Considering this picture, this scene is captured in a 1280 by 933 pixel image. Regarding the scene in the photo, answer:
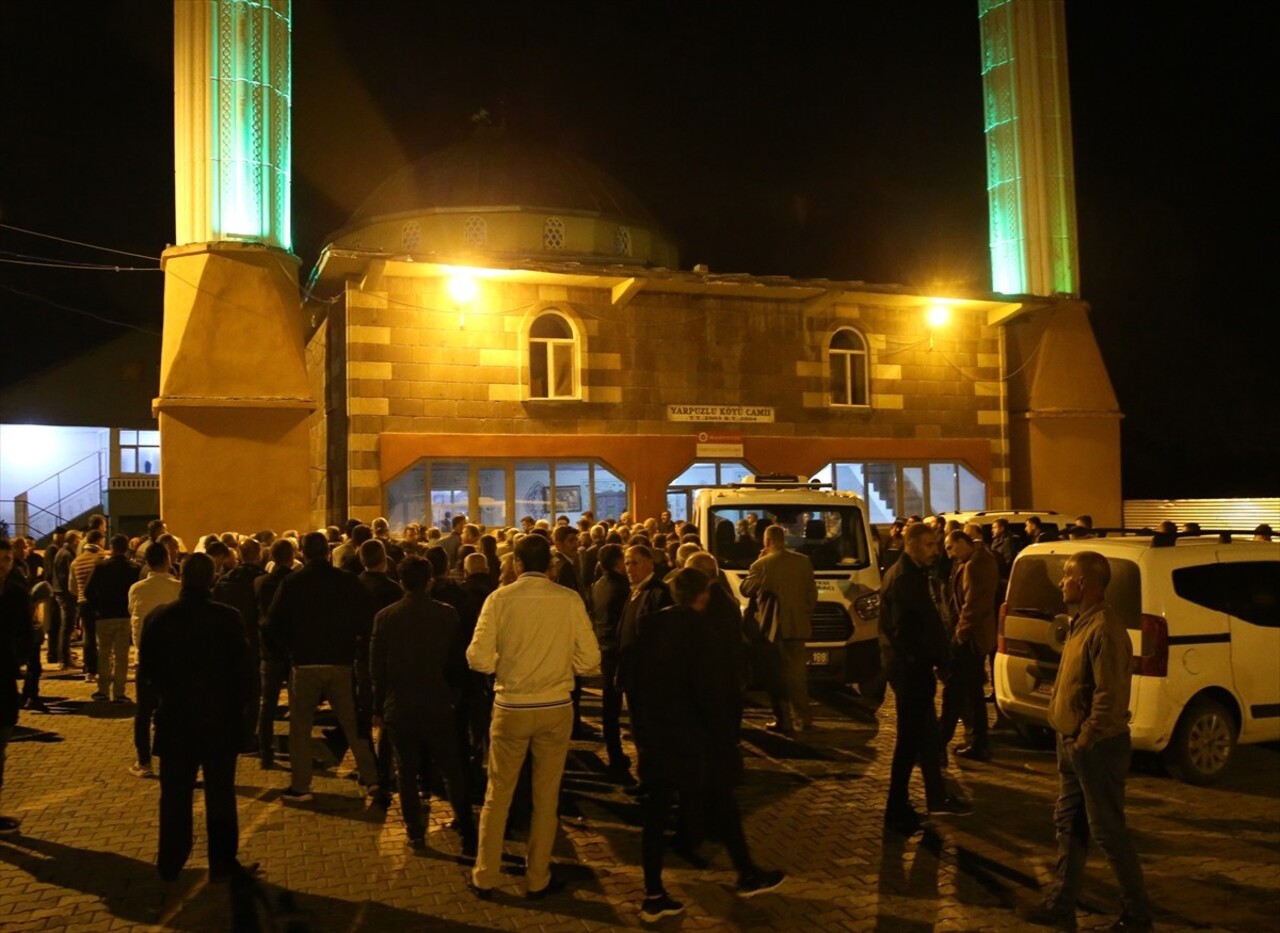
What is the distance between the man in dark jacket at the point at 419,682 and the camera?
6.16 m

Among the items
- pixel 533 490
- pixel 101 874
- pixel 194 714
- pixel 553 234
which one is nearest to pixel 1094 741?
pixel 194 714

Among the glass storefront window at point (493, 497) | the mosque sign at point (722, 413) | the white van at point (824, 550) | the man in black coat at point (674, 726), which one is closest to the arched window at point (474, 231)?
the mosque sign at point (722, 413)

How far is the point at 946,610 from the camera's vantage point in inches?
356

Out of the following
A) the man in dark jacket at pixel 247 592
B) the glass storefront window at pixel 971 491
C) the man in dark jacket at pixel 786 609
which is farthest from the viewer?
the glass storefront window at pixel 971 491

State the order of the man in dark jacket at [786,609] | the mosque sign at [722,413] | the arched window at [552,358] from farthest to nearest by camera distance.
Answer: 1. the mosque sign at [722,413]
2. the arched window at [552,358]
3. the man in dark jacket at [786,609]

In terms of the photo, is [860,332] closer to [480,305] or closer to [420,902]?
[480,305]

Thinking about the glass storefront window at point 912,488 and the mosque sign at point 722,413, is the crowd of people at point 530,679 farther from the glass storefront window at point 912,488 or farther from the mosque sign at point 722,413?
the glass storefront window at point 912,488

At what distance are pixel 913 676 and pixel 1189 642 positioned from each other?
2242 mm

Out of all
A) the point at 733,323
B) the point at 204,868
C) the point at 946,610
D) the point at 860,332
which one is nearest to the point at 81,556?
the point at 204,868

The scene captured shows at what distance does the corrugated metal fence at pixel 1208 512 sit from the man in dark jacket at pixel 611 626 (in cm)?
2084

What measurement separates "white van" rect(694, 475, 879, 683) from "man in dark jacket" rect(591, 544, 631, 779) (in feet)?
8.36

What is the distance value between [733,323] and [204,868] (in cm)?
1765

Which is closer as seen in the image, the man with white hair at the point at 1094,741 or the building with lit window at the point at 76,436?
the man with white hair at the point at 1094,741

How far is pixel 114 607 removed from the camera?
1025cm
